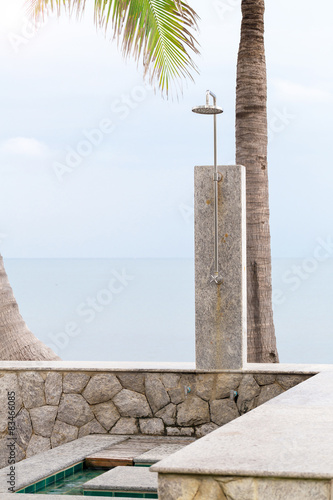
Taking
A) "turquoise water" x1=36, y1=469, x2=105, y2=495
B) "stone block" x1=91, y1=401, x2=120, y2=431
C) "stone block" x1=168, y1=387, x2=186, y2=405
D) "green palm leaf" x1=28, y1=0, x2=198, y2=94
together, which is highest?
"green palm leaf" x1=28, y1=0, x2=198, y2=94

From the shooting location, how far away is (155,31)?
9.42 meters

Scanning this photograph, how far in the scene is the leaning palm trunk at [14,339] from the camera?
8508 mm

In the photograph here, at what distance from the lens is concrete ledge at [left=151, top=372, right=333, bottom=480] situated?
2.75 meters

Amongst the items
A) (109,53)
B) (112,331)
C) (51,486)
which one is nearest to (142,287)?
(112,331)

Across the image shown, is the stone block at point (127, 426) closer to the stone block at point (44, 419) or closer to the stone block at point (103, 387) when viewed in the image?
the stone block at point (103, 387)

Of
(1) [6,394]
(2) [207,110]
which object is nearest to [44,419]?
(1) [6,394]

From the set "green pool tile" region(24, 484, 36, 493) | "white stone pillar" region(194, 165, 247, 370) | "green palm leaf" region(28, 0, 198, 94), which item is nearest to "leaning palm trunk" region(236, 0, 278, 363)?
"green palm leaf" region(28, 0, 198, 94)

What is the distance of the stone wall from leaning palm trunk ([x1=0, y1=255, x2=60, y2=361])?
1.86m

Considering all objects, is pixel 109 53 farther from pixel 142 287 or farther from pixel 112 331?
pixel 142 287

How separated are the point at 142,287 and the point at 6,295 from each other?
83.1 meters

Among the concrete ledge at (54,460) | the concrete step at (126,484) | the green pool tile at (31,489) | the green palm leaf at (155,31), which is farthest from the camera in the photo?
the green palm leaf at (155,31)

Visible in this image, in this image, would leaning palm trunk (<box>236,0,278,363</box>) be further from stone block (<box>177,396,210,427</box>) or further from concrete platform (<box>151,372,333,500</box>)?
concrete platform (<box>151,372,333,500</box>)

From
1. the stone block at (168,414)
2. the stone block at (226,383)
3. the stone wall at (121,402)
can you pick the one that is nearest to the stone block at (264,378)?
the stone wall at (121,402)

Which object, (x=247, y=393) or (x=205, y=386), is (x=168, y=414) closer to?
(x=205, y=386)
